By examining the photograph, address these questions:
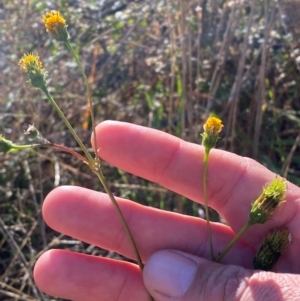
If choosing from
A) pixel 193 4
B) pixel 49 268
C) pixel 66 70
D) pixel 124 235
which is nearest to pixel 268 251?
pixel 124 235

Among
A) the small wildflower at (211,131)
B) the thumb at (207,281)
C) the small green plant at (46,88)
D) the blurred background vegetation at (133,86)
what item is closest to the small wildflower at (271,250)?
the thumb at (207,281)

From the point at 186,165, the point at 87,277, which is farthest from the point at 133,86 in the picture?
the point at 87,277

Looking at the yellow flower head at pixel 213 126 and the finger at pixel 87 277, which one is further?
the finger at pixel 87 277

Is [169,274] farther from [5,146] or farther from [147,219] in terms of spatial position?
[5,146]

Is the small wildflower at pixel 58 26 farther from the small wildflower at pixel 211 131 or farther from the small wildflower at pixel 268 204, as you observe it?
the small wildflower at pixel 268 204

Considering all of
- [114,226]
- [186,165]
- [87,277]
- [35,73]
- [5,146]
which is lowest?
[87,277]

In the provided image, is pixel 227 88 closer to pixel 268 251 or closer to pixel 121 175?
pixel 121 175
